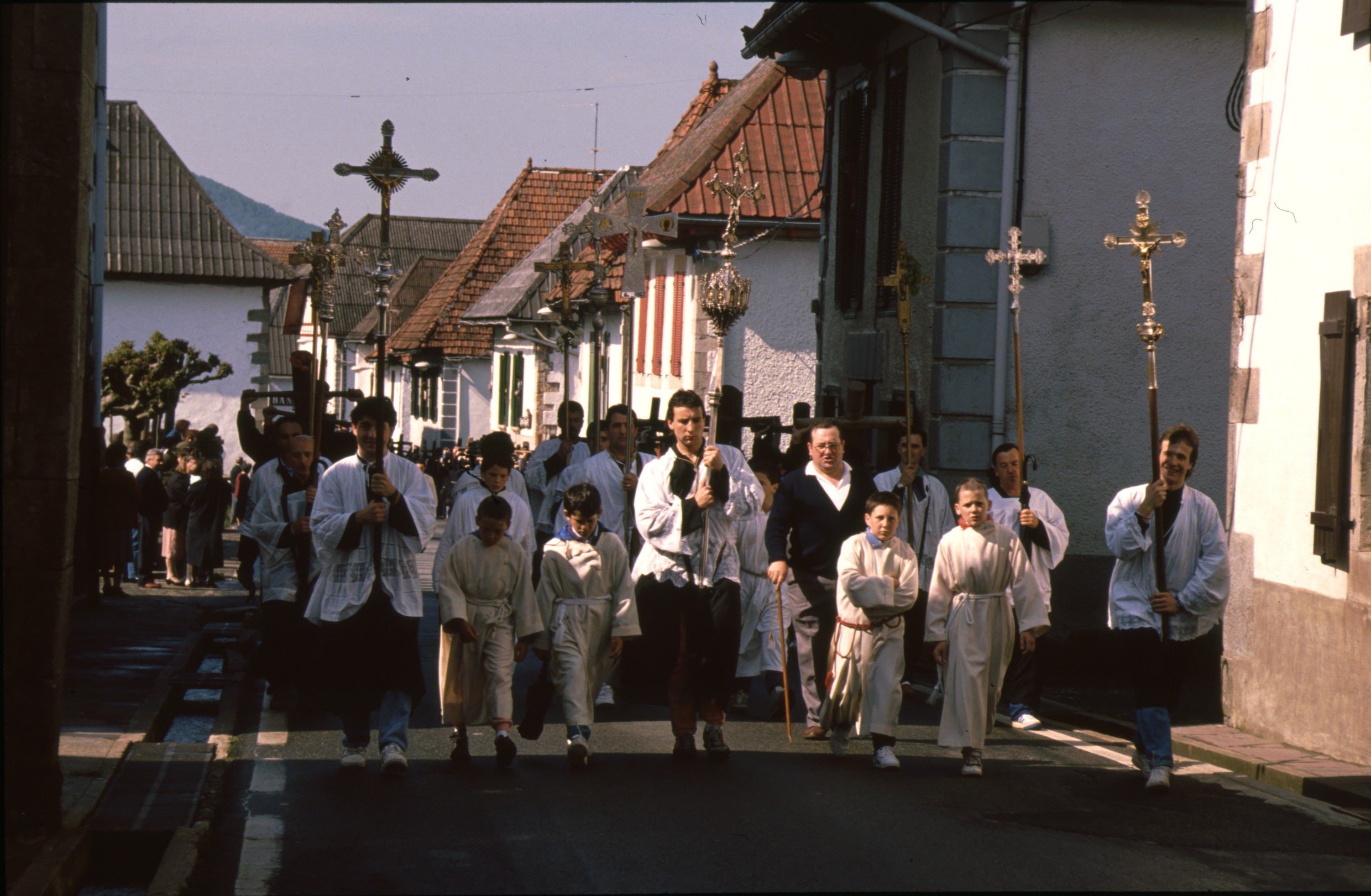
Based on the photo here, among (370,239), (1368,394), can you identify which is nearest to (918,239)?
(1368,394)

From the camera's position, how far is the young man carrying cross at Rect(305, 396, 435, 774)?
31.1 ft

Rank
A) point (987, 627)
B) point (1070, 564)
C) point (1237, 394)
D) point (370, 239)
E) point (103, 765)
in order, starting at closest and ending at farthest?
point (103, 765) → point (987, 627) → point (1237, 394) → point (1070, 564) → point (370, 239)

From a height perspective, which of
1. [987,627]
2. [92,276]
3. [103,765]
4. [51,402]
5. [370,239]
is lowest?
[103,765]

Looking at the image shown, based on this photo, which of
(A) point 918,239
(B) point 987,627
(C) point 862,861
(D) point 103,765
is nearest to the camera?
(C) point 862,861

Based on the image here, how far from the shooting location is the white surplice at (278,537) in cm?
1139

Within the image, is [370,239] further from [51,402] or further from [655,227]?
[51,402]

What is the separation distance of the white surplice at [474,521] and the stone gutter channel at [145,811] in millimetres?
1639

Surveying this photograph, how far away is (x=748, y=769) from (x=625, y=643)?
1024mm

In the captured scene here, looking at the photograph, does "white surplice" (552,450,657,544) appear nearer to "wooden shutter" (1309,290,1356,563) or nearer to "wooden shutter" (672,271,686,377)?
"wooden shutter" (1309,290,1356,563)

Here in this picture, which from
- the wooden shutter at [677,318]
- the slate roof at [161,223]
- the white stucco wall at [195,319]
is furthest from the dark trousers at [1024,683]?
the slate roof at [161,223]

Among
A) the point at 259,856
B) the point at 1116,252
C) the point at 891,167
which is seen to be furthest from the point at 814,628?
the point at 891,167

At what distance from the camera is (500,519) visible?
971 cm

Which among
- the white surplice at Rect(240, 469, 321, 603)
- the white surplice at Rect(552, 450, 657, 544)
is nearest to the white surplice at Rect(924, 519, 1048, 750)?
the white surplice at Rect(552, 450, 657, 544)

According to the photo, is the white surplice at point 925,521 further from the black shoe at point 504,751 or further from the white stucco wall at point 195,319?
the white stucco wall at point 195,319
